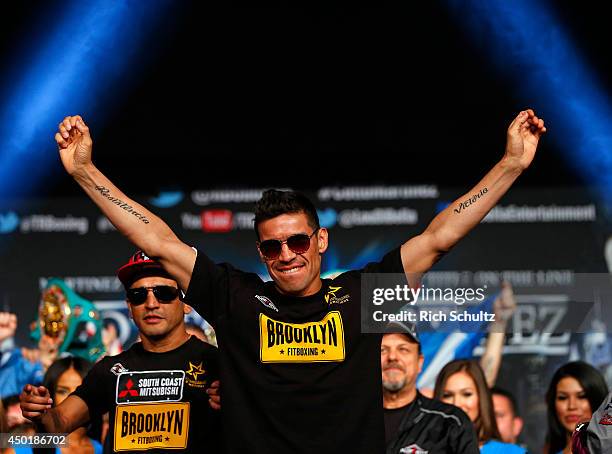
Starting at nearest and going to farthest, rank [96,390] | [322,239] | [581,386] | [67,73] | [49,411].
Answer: [322,239] → [49,411] → [96,390] → [581,386] → [67,73]

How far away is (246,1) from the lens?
6.89 meters

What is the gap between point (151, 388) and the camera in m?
3.92

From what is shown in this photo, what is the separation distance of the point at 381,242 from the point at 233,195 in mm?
1156

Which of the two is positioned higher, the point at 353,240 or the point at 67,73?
the point at 67,73

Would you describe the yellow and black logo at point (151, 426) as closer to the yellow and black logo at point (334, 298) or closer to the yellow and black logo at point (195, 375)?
→ the yellow and black logo at point (195, 375)

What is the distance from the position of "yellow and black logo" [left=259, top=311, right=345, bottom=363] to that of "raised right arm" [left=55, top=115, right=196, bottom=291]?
1.13 feet

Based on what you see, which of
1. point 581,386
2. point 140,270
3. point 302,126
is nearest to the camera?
point 140,270

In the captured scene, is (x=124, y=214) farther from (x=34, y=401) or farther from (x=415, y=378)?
(x=415, y=378)

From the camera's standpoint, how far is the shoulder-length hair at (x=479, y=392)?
5719mm

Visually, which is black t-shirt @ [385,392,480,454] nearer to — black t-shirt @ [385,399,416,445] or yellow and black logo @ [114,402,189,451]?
black t-shirt @ [385,399,416,445]

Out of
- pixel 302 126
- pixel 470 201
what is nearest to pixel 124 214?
pixel 470 201

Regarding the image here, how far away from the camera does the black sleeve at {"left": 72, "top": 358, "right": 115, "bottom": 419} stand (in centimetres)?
401

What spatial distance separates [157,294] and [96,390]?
474 mm

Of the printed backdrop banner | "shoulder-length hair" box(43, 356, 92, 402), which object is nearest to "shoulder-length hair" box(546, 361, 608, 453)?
the printed backdrop banner
